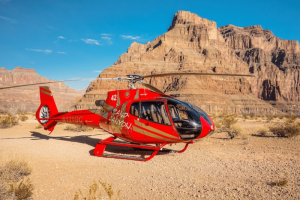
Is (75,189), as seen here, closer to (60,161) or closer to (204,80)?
(60,161)

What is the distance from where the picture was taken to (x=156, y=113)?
23.3 ft

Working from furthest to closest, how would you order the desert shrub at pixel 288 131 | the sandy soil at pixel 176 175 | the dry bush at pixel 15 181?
the desert shrub at pixel 288 131 < the sandy soil at pixel 176 175 < the dry bush at pixel 15 181

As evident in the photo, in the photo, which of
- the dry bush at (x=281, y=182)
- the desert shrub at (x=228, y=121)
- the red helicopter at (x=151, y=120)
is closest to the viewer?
the dry bush at (x=281, y=182)

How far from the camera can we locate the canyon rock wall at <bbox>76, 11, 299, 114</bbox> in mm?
91688

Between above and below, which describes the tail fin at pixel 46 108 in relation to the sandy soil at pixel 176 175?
above

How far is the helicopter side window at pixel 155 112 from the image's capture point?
689 centimetres

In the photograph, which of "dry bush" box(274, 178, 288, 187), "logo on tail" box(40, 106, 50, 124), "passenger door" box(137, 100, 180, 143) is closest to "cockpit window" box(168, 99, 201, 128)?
"passenger door" box(137, 100, 180, 143)

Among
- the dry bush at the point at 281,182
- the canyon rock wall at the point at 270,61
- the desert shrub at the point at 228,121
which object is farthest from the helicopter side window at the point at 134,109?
the canyon rock wall at the point at 270,61

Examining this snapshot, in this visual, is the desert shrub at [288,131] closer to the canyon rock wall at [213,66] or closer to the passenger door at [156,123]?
the passenger door at [156,123]

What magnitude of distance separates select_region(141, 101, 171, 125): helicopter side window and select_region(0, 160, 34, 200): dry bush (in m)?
3.76

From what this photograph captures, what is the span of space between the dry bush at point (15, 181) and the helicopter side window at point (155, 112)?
12.3 feet

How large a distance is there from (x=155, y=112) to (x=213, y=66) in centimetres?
11100

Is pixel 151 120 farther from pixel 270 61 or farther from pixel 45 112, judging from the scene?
pixel 270 61

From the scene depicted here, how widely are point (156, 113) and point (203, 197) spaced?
3.31m
